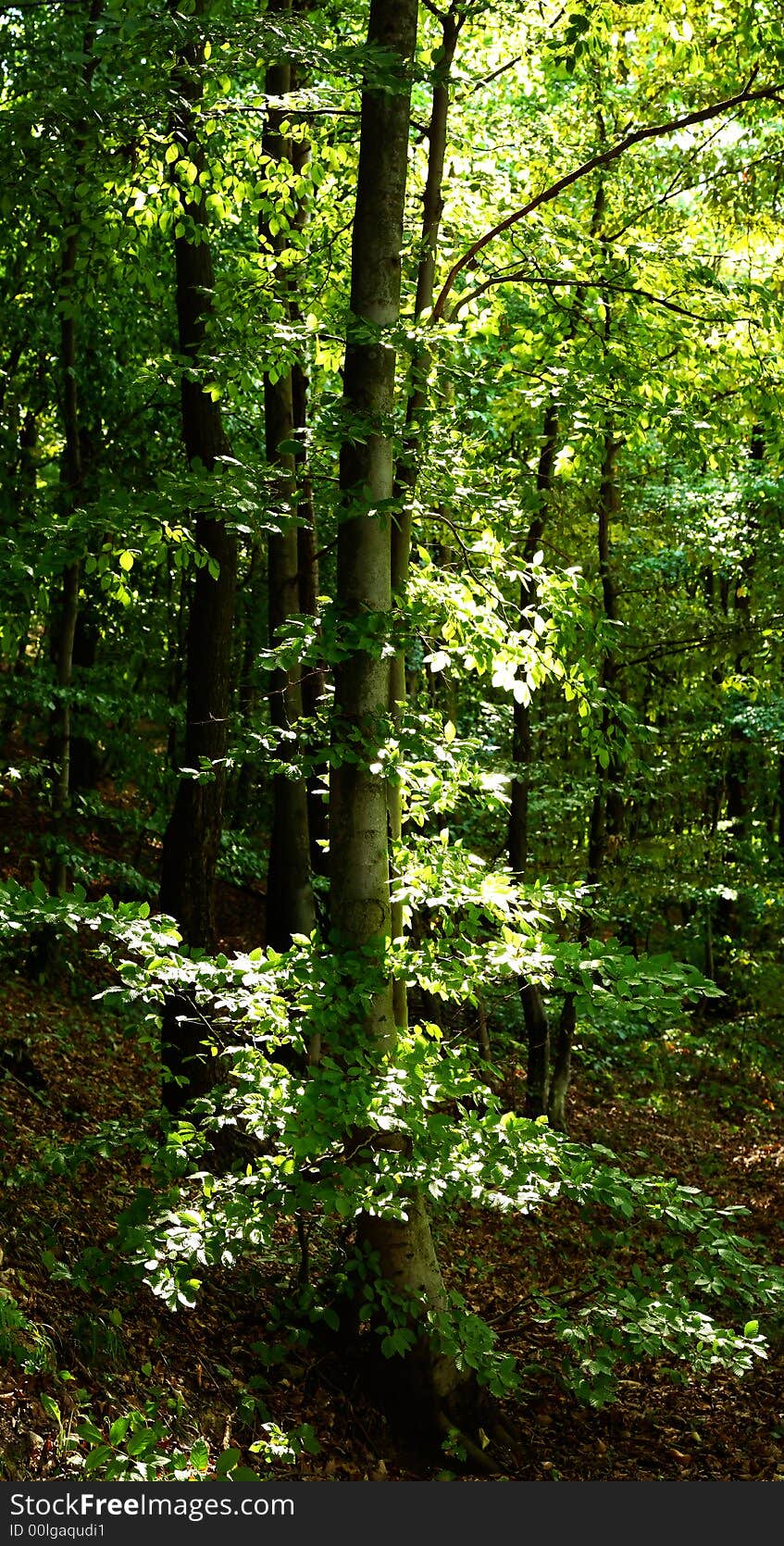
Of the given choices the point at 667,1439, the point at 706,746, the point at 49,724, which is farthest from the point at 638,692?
the point at 667,1439

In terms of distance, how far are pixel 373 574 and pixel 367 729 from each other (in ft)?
2.07

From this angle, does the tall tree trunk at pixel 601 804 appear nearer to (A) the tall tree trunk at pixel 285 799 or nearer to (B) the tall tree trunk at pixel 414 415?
(A) the tall tree trunk at pixel 285 799

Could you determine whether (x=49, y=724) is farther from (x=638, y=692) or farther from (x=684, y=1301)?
(x=638, y=692)

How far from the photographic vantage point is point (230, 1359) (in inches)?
200

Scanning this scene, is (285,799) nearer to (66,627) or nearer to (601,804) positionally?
(66,627)

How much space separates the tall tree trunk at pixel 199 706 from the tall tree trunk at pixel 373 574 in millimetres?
2114

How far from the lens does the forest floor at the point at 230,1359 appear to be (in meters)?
4.21

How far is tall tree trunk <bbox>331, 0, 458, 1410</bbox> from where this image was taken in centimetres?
468

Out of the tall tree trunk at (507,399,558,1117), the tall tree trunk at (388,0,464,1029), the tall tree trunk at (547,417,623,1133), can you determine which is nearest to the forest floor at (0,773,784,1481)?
the tall tree trunk at (547,417,623,1133)

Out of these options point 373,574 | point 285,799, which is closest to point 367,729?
point 373,574

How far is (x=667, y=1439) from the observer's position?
576cm

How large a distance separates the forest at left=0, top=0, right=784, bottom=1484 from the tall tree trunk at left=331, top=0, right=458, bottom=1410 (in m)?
0.02

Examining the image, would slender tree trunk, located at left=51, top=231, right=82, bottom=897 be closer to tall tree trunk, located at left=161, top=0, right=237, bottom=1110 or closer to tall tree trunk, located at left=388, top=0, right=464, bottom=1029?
tall tree trunk, located at left=161, top=0, right=237, bottom=1110

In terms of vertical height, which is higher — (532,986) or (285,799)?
→ (285,799)
